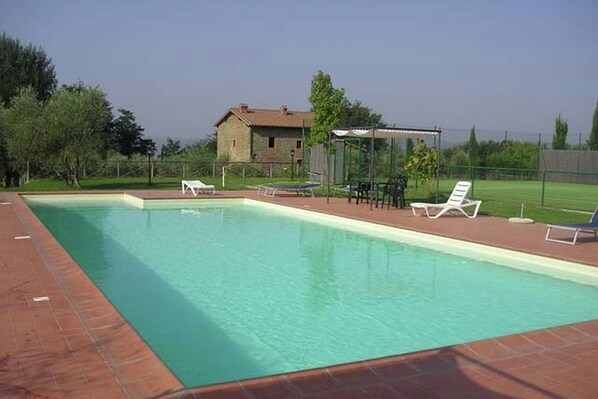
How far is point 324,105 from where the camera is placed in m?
18.5

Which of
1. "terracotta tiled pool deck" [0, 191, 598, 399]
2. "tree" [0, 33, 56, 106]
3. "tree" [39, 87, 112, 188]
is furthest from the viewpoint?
"tree" [0, 33, 56, 106]

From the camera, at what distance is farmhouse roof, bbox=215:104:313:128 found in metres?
42.9

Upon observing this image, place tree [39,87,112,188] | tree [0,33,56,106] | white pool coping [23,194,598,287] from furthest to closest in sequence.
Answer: tree [0,33,56,106], tree [39,87,112,188], white pool coping [23,194,598,287]

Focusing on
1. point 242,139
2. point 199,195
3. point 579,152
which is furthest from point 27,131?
point 579,152

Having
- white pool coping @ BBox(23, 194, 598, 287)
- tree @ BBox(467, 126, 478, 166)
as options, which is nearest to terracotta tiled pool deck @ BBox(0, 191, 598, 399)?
white pool coping @ BBox(23, 194, 598, 287)

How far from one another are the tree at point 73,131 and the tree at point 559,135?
1201 inches

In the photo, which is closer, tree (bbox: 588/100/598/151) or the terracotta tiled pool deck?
the terracotta tiled pool deck

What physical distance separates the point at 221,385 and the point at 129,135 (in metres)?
48.6

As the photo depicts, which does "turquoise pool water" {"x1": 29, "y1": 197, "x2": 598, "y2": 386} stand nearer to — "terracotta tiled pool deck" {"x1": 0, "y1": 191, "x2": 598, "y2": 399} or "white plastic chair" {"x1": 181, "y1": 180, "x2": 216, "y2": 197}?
"terracotta tiled pool deck" {"x1": 0, "y1": 191, "x2": 598, "y2": 399}

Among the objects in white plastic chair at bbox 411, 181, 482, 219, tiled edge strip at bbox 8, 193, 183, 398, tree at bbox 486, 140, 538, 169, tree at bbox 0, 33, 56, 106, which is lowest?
tiled edge strip at bbox 8, 193, 183, 398

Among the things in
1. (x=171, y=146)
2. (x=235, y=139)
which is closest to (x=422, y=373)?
(x=235, y=139)

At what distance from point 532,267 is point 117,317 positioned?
648 cm

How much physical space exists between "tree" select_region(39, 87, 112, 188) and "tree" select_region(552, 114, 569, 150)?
30.5m

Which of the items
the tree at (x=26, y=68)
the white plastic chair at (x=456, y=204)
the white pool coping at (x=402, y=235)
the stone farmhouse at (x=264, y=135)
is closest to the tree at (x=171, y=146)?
the stone farmhouse at (x=264, y=135)
